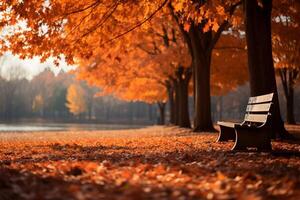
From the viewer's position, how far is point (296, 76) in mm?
32969

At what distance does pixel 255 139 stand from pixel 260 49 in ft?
13.8

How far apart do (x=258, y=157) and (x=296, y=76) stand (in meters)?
27.5

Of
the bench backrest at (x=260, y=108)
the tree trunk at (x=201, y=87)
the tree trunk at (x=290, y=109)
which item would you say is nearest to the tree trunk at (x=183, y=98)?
the tree trunk at (x=201, y=87)

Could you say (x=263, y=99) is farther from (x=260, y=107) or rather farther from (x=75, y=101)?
(x=75, y=101)

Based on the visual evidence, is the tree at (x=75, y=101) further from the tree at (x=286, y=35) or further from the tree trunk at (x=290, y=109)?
the tree at (x=286, y=35)

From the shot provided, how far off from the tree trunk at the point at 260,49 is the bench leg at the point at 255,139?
11.7ft

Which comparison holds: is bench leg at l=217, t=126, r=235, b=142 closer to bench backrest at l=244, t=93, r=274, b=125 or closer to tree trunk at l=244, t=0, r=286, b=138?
bench backrest at l=244, t=93, r=274, b=125

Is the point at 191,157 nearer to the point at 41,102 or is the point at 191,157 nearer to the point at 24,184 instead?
the point at 24,184

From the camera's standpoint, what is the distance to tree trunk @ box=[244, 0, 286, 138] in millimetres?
11438

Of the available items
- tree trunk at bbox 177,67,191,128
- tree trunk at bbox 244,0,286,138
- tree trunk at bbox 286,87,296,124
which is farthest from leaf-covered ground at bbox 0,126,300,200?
tree trunk at bbox 286,87,296,124

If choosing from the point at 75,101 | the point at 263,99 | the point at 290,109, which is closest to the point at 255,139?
the point at 263,99

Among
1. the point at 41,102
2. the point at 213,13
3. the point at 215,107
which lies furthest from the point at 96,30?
the point at 41,102

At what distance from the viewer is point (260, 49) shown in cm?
1155

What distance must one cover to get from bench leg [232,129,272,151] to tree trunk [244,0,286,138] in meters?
3.56
